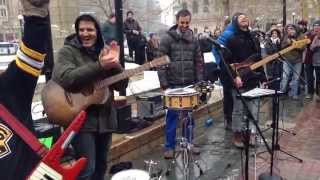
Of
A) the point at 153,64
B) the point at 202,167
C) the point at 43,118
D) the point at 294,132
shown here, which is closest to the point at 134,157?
the point at 202,167

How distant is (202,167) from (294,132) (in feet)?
8.00

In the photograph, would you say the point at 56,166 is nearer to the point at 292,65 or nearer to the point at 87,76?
the point at 87,76

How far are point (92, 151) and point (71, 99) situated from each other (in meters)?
0.46

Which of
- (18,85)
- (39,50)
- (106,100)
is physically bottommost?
(106,100)

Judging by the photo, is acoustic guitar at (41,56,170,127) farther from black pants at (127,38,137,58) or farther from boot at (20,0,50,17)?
black pants at (127,38,137,58)

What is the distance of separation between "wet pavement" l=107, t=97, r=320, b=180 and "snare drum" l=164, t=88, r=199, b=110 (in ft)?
Answer: 2.65

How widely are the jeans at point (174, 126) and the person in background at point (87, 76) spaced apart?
198cm

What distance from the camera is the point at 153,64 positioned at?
4.24 metres

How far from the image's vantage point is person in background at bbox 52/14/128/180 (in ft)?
11.7

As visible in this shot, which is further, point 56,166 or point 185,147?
point 185,147

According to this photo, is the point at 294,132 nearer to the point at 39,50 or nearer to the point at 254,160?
the point at 254,160

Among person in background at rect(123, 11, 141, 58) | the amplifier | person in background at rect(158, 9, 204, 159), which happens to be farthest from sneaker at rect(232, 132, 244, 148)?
person in background at rect(123, 11, 141, 58)

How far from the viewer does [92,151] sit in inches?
148

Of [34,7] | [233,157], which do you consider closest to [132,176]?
[34,7]
